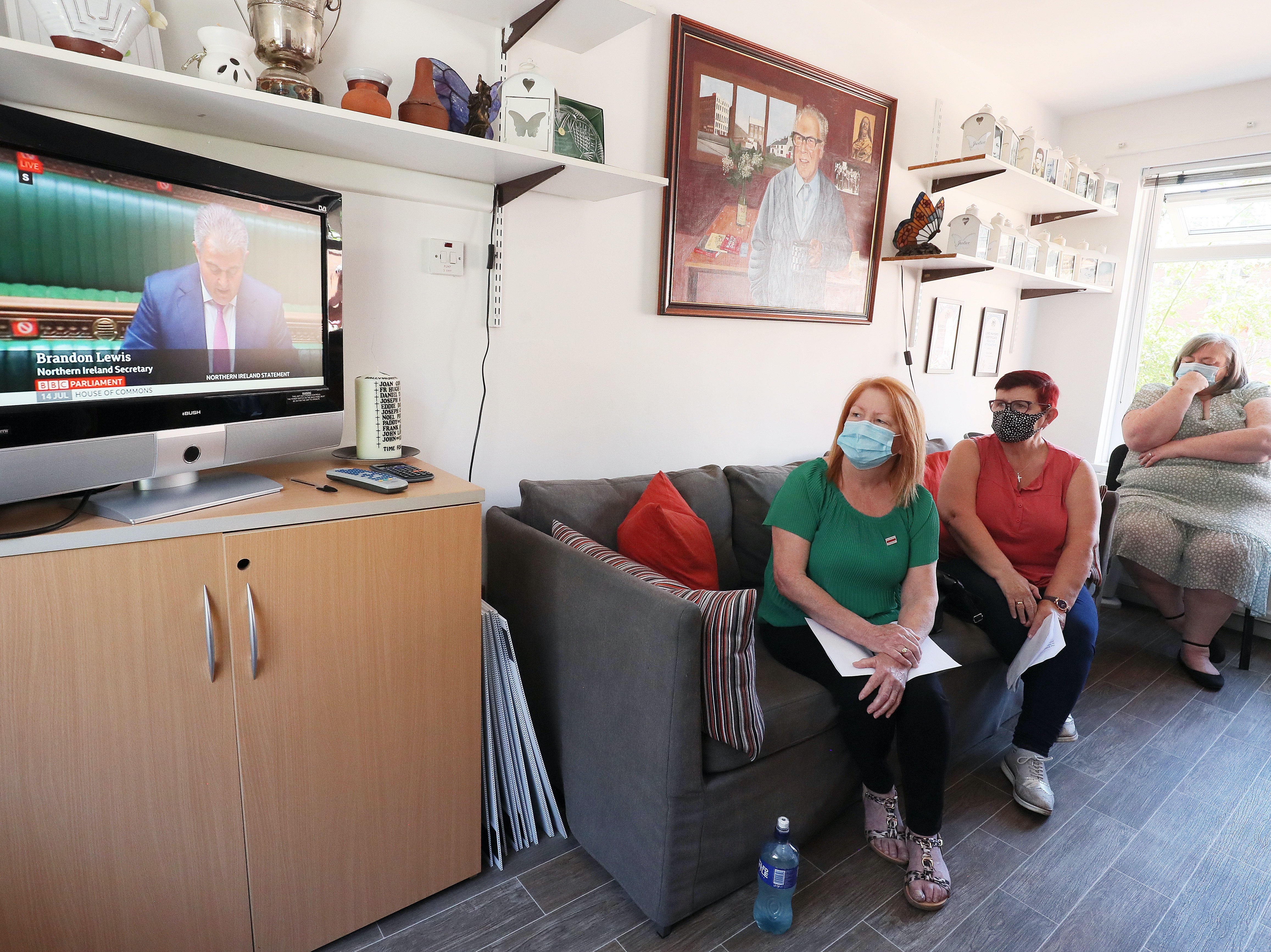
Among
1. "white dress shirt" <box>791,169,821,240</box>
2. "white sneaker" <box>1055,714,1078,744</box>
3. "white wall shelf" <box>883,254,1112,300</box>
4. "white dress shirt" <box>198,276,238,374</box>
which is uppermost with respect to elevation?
"white dress shirt" <box>791,169,821,240</box>

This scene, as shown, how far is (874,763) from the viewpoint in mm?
1748

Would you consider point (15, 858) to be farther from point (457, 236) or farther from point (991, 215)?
point (991, 215)

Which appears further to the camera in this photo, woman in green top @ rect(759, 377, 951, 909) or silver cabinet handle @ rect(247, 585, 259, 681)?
woman in green top @ rect(759, 377, 951, 909)

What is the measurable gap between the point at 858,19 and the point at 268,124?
236 centimetres

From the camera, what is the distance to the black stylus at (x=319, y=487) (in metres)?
1.38

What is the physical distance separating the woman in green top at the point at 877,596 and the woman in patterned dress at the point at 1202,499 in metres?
1.76

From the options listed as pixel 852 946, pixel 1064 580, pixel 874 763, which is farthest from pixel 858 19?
pixel 852 946

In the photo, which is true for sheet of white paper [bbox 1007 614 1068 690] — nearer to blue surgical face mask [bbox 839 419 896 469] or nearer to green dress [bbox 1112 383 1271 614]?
blue surgical face mask [bbox 839 419 896 469]

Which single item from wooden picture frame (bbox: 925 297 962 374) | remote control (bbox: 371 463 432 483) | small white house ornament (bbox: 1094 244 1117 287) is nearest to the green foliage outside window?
small white house ornament (bbox: 1094 244 1117 287)

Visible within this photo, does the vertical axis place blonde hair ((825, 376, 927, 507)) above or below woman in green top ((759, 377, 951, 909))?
above

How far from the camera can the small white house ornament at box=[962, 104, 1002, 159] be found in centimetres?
290

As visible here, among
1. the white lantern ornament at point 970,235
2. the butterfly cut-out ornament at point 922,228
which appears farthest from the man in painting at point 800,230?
the white lantern ornament at point 970,235

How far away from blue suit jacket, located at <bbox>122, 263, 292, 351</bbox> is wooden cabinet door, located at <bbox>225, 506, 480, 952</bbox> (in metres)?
0.36

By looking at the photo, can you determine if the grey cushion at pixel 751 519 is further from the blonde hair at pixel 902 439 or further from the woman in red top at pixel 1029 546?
the woman in red top at pixel 1029 546
